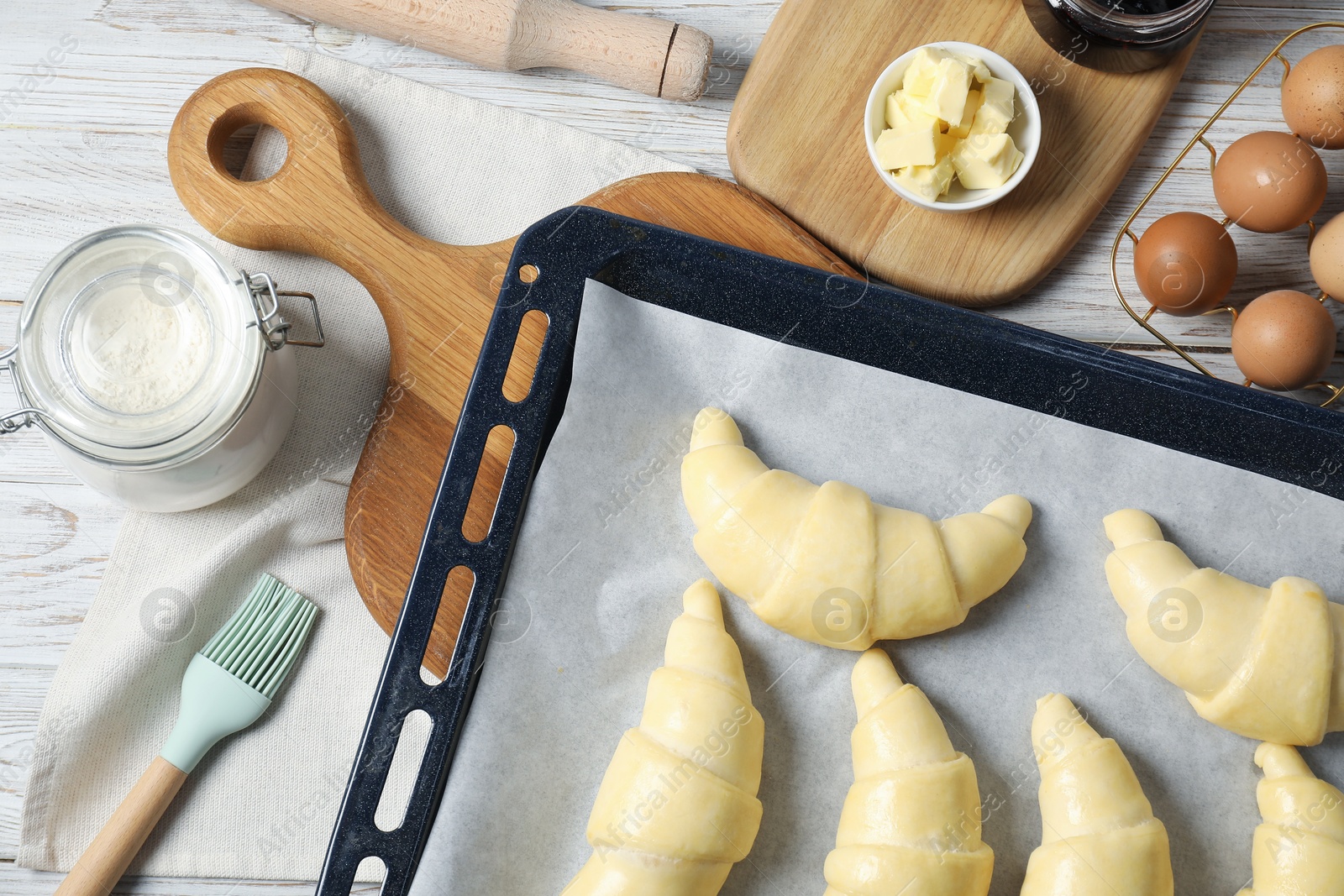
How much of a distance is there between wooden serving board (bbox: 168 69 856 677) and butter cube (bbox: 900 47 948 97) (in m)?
0.25

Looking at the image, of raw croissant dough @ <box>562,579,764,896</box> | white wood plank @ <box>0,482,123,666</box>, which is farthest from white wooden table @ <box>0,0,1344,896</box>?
raw croissant dough @ <box>562,579,764,896</box>

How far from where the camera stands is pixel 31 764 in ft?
4.40

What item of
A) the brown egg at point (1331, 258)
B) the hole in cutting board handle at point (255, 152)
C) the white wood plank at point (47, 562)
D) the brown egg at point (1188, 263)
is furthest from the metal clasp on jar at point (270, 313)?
the brown egg at point (1331, 258)

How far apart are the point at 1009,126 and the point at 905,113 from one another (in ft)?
0.52

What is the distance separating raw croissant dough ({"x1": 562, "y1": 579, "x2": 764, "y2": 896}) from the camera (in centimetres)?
106

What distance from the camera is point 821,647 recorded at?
1.17 m

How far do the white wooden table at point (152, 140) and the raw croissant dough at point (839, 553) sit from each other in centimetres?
48

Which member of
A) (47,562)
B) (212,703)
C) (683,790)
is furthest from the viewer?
(47,562)

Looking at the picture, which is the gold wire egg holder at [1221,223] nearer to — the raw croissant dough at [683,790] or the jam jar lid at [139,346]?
the raw croissant dough at [683,790]

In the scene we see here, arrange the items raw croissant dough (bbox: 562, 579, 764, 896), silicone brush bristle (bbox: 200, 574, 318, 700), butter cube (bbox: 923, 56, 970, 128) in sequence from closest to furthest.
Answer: raw croissant dough (bbox: 562, 579, 764, 896) < butter cube (bbox: 923, 56, 970, 128) < silicone brush bristle (bbox: 200, 574, 318, 700)

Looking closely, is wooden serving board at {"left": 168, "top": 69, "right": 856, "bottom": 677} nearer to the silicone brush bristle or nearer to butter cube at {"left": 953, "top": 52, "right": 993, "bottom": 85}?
the silicone brush bristle

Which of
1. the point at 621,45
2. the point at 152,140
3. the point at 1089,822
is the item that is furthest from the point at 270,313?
the point at 1089,822

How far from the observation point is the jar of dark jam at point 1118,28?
3.96 feet

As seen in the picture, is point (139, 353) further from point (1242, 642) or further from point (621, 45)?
point (1242, 642)
